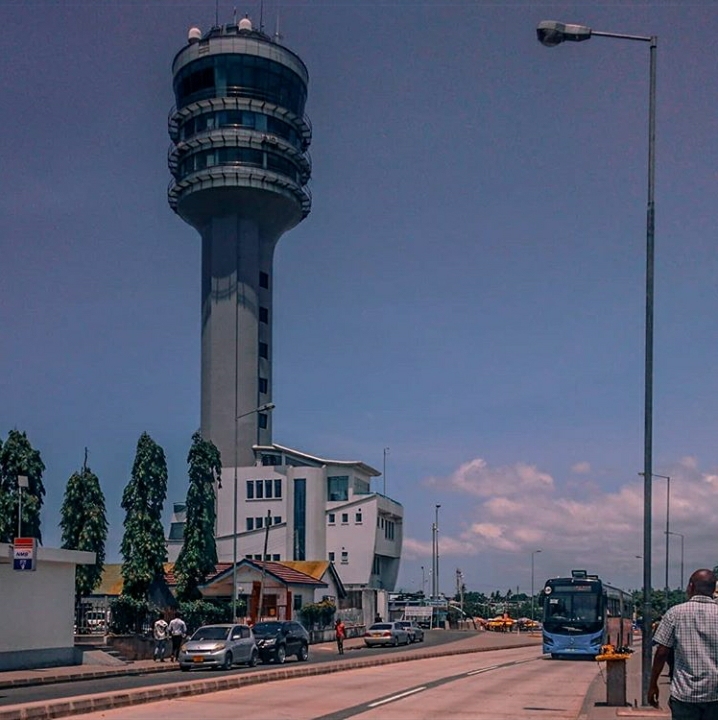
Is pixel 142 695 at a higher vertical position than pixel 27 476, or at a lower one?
lower

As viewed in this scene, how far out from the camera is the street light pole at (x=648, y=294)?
66.2 feet

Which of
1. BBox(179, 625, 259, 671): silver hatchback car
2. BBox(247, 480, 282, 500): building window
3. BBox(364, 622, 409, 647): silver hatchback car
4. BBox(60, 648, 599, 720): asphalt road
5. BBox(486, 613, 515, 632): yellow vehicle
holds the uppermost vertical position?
BBox(247, 480, 282, 500): building window

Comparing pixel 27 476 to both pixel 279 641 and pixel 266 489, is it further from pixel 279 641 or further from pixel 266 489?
pixel 266 489

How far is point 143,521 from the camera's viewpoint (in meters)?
50.2

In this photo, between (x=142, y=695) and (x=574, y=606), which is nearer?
(x=142, y=695)

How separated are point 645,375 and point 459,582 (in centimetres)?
11300

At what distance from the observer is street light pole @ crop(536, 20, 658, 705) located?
20188mm

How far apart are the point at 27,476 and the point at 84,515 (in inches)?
162

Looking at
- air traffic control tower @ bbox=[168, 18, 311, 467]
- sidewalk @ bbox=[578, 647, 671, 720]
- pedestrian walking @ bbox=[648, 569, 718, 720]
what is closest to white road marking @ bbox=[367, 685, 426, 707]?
sidewalk @ bbox=[578, 647, 671, 720]

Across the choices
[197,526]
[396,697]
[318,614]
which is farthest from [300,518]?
[396,697]

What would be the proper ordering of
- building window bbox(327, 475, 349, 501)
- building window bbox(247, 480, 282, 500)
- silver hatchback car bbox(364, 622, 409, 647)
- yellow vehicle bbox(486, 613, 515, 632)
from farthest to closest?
yellow vehicle bbox(486, 613, 515, 632), building window bbox(327, 475, 349, 501), building window bbox(247, 480, 282, 500), silver hatchback car bbox(364, 622, 409, 647)

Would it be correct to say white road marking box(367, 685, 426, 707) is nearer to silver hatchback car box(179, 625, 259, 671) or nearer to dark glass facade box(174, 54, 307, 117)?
silver hatchback car box(179, 625, 259, 671)

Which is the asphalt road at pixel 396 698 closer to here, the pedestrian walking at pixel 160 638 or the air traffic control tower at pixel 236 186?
the pedestrian walking at pixel 160 638

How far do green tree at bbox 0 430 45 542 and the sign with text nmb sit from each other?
55.6ft
